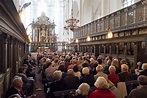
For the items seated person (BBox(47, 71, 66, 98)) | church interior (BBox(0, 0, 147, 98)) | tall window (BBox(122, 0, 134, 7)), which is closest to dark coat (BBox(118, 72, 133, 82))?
church interior (BBox(0, 0, 147, 98))

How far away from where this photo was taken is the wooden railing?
1073cm

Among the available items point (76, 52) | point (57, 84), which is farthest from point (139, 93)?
point (76, 52)

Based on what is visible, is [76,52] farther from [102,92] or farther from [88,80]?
[102,92]

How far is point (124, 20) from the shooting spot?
12891mm

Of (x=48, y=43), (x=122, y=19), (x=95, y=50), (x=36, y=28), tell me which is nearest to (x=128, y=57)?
(x=122, y=19)

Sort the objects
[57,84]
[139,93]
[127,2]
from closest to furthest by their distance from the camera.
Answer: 1. [139,93]
2. [57,84]
3. [127,2]

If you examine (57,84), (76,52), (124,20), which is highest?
(124,20)

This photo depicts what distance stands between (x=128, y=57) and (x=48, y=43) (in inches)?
→ 1040

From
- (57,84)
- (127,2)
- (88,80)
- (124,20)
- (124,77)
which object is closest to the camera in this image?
(57,84)

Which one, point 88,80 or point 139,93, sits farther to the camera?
point 88,80

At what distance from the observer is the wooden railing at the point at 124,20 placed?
10.7 metres

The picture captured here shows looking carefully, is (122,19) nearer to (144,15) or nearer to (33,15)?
(144,15)

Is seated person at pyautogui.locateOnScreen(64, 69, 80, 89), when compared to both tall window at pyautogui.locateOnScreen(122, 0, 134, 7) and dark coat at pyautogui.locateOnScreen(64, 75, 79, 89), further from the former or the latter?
tall window at pyautogui.locateOnScreen(122, 0, 134, 7)

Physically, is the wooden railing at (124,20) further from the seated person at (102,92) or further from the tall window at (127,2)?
the seated person at (102,92)
